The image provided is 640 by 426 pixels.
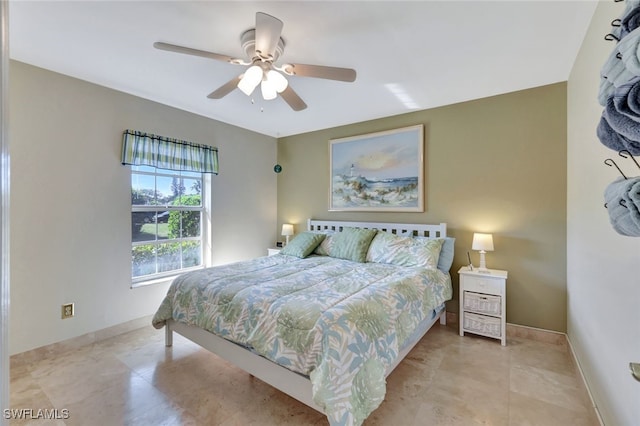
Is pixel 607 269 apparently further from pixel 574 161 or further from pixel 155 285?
pixel 155 285

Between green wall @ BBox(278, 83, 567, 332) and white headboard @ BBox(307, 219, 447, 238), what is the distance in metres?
0.11

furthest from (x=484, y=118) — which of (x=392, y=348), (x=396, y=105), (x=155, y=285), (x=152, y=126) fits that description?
(x=155, y=285)

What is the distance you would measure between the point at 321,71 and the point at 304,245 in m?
2.08

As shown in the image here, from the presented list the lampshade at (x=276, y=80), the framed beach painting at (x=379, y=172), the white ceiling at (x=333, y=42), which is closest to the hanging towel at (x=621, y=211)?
the white ceiling at (x=333, y=42)

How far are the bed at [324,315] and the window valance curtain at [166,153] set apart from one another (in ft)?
4.92

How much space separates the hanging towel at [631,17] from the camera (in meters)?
0.66

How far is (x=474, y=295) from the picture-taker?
2781mm

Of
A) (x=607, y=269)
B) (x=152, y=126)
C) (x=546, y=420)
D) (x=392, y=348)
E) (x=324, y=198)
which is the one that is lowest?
(x=546, y=420)

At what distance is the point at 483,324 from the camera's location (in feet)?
8.97

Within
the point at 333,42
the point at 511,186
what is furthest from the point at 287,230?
the point at 511,186

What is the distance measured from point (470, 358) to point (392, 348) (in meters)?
1.21

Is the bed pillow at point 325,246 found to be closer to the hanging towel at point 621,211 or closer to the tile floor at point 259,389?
the tile floor at point 259,389

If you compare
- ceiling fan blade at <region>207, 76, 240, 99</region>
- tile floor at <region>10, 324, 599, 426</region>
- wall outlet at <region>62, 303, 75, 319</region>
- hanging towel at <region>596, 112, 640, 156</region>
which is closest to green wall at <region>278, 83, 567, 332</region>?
tile floor at <region>10, 324, 599, 426</region>

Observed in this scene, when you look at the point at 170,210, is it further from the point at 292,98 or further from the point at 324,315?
the point at 324,315
